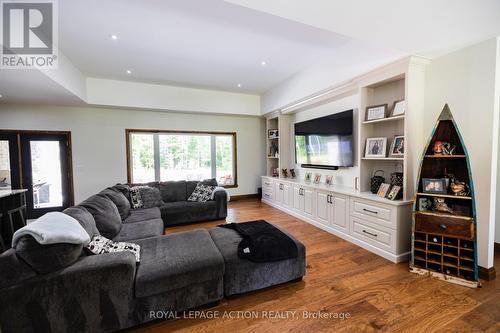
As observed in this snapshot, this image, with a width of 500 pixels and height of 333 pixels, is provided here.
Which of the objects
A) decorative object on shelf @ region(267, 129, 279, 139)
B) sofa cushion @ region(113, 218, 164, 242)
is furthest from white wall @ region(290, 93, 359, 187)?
sofa cushion @ region(113, 218, 164, 242)

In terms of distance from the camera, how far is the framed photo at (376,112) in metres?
3.01

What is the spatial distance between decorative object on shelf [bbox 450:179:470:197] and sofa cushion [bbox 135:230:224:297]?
2.54 metres

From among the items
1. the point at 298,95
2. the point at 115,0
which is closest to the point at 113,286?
the point at 115,0

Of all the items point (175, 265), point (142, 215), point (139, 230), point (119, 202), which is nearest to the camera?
point (175, 265)

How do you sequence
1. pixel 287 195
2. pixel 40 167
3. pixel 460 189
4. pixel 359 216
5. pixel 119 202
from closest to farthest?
pixel 460 189 → pixel 359 216 → pixel 119 202 → pixel 40 167 → pixel 287 195

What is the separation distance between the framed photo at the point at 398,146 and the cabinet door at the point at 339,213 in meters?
0.95

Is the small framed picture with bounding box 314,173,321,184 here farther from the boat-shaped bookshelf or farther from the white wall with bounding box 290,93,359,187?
the boat-shaped bookshelf

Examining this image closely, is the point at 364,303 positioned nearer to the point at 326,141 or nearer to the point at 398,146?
the point at 398,146

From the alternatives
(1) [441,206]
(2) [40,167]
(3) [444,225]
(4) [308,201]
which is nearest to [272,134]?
(4) [308,201]

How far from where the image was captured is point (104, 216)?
2.48 metres

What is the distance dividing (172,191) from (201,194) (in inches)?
24.3

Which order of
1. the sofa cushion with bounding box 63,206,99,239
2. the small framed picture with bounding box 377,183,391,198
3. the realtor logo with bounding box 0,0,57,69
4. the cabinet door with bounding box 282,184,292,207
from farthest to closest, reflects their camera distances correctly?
the cabinet door with bounding box 282,184,292,207
the small framed picture with bounding box 377,183,391,198
the realtor logo with bounding box 0,0,57,69
the sofa cushion with bounding box 63,206,99,239

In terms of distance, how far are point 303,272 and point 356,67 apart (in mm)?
2901

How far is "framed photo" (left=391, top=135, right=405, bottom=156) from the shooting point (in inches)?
111
